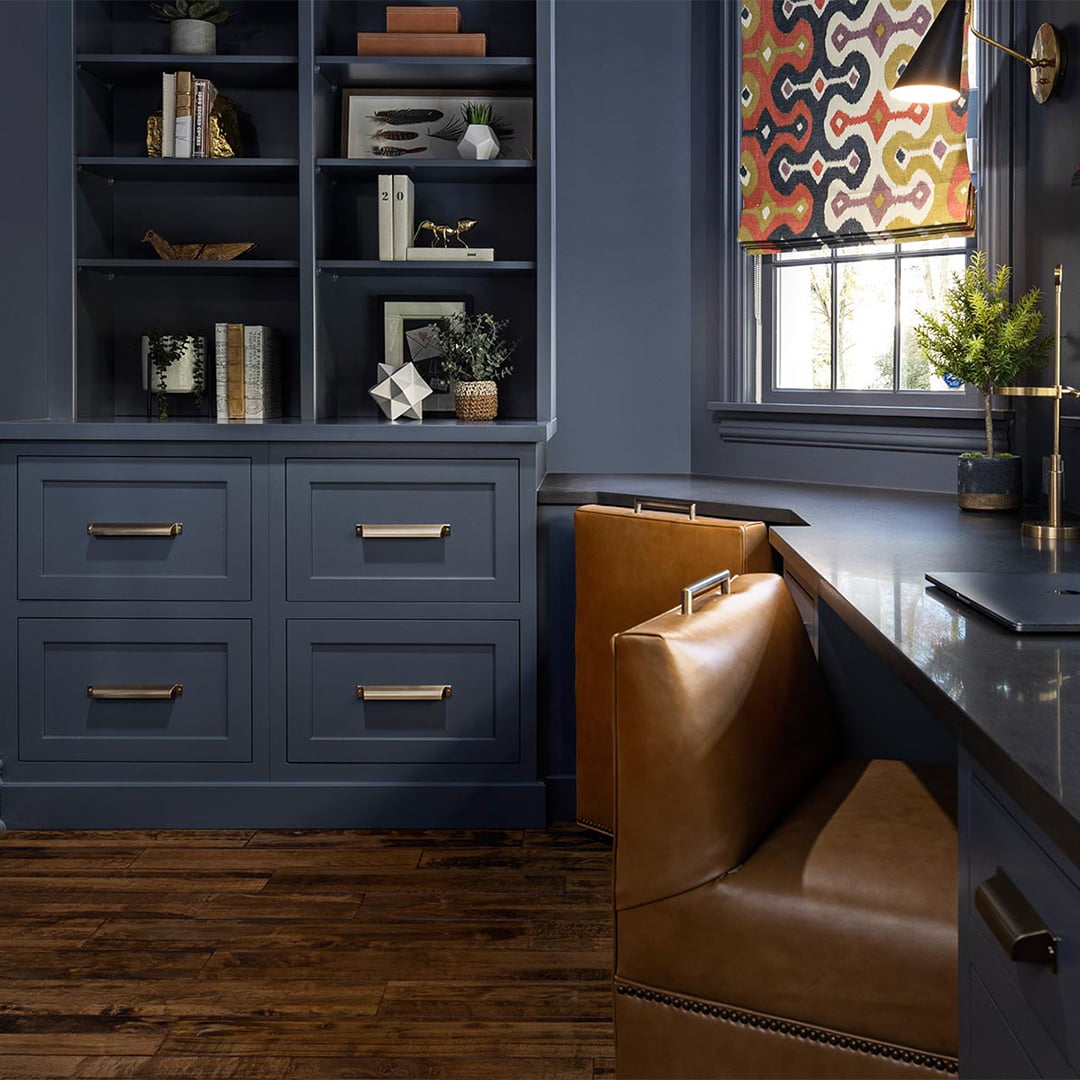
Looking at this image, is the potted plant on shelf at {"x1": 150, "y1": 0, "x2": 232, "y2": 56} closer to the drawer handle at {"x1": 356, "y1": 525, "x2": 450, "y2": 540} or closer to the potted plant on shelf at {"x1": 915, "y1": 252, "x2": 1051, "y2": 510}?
the drawer handle at {"x1": 356, "y1": 525, "x2": 450, "y2": 540}

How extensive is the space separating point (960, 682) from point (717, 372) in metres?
2.57

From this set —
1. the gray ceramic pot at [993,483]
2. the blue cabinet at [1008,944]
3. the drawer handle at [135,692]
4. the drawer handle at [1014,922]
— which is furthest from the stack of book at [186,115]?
the drawer handle at [1014,922]

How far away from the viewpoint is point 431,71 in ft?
10.9

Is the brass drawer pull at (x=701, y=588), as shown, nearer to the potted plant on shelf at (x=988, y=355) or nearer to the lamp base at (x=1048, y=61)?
the potted plant on shelf at (x=988, y=355)

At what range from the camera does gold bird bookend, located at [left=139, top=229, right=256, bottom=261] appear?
338 cm

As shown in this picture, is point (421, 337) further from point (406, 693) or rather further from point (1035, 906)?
point (1035, 906)

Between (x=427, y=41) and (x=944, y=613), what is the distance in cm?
236

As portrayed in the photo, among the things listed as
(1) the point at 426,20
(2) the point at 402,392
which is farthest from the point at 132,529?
(1) the point at 426,20

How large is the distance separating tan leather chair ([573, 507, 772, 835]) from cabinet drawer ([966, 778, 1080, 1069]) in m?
1.56

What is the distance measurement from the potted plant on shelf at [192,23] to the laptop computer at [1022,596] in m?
2.55

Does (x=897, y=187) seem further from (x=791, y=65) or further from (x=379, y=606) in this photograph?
(x=379, y=606)

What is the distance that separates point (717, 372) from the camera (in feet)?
12.0

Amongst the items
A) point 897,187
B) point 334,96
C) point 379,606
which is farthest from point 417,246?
point 897,187

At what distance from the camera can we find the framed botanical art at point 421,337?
3.56 m
